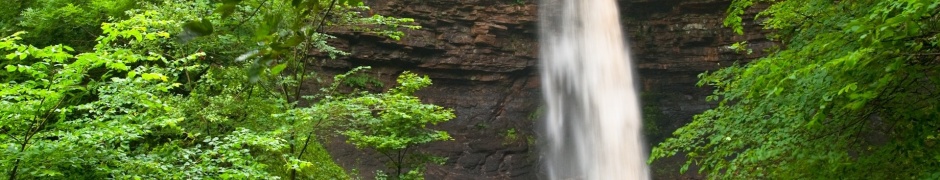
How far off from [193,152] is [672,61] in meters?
14.9

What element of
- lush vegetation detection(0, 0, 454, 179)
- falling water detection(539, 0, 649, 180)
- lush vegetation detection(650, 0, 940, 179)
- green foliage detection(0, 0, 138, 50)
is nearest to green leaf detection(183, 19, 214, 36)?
lush vegetation detection(0, 0, 454, 179)

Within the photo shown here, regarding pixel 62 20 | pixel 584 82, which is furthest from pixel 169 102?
pixel 584 82

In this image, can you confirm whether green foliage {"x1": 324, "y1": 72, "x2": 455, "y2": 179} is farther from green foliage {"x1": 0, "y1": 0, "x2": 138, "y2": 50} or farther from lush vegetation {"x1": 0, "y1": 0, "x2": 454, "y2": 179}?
green foliage {"x1": 0, "y1": 0, "x2": 138, "y2": 50}

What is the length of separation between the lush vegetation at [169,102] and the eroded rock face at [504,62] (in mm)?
6387

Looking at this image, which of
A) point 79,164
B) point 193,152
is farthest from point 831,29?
point 79,164

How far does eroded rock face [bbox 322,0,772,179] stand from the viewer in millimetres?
16828

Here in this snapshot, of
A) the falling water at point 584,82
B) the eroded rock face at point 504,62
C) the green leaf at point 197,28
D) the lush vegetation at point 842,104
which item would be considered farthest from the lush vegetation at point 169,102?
the falling water at point 584,82

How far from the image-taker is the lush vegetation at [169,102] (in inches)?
174

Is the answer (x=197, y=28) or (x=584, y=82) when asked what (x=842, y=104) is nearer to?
(x=197, y=28)

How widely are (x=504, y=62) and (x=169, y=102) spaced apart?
455 inches

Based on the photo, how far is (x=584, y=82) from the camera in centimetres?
1844

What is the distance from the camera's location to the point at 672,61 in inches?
717

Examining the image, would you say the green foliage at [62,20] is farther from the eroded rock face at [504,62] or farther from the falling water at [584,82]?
the falling water at [584,82]

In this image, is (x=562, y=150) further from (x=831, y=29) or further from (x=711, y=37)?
(x=831, y=29)
